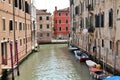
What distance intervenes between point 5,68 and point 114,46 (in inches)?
316

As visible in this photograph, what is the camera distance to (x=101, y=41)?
22656mm

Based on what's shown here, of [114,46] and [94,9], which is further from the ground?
[94,9]

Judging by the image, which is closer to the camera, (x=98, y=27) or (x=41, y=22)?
(x=98, y=27)

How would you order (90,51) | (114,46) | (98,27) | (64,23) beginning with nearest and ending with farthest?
1. (114,46)
2. (98,27)
3. (90,51)
4. (64,23)

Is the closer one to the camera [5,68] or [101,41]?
[5,68]

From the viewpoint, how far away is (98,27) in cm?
2375

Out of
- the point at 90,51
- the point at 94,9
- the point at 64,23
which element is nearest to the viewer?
the point at 94,9

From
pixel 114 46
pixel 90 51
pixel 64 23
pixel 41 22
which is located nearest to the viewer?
pixel 114 46

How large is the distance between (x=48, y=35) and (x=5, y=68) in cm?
3687

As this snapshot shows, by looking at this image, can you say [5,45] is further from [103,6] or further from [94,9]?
[94,9]

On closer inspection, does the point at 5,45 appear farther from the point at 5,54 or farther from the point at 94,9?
the point at 94,9

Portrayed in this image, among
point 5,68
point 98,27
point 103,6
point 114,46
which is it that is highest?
point 103,6

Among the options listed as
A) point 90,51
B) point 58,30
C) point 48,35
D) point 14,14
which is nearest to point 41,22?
point 48,35

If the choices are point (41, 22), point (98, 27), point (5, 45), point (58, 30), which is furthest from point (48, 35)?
point (5, 45)
